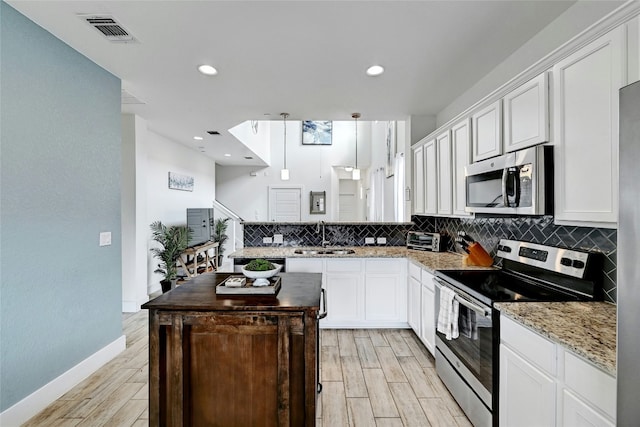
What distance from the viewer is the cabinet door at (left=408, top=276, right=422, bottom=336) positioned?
3.19 m

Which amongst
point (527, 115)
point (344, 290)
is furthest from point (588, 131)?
point (344, 290)

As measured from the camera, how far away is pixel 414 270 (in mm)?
3350

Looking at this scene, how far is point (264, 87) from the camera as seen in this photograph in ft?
10.7

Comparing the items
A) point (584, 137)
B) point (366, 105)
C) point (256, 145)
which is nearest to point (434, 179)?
point (366, 105)

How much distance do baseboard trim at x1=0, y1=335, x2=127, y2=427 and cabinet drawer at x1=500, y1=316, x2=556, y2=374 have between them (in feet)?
9.94

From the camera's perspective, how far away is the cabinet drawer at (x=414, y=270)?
3207mm

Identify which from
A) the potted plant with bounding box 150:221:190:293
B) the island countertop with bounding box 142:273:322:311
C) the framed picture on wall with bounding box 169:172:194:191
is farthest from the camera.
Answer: the framed picture on wall with bounding box 169:172:194:191

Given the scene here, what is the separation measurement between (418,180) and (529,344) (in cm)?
272

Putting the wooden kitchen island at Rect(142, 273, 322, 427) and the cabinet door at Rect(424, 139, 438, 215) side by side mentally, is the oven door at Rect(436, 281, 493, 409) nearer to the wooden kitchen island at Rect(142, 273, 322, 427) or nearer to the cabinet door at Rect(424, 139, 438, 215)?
the wooden kitchen island at Rect(142, 273, 322, 427)

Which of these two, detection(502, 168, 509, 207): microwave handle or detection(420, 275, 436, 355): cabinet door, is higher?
detection(502, 168, 509, 207): microwave handle

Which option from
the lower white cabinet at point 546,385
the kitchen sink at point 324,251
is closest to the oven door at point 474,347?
the lower white cabinet at point 546,385

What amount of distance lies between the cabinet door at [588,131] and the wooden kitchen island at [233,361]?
1.41m

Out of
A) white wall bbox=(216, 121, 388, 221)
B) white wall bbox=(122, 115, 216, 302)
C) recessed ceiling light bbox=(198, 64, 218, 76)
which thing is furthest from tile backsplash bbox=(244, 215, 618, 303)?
white wall bbox=(216, 121, 388, 221)

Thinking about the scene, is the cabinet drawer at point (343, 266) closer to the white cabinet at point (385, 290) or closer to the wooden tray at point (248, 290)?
the white cabinet at point (385, 290)
